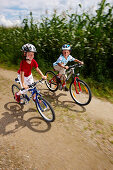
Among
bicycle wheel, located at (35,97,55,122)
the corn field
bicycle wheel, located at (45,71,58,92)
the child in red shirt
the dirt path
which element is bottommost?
the dirt path

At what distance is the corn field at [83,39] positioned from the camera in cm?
574

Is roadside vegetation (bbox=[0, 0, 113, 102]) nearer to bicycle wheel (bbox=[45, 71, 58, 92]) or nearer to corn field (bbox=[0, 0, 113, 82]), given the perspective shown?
corn field (bbox=[0, 0, 113, 82])

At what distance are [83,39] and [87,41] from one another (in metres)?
0.21

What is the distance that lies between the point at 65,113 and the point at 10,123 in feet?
5.65

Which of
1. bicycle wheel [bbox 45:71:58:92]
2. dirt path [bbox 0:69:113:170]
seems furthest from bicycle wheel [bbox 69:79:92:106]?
bicycle wheel [bbox 45:71:58:92]

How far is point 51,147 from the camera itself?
3.02 m

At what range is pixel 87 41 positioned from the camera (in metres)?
5.99

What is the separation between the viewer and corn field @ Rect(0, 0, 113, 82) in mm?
5742

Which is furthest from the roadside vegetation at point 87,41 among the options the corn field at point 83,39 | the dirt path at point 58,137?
the dirt path at point 58,137

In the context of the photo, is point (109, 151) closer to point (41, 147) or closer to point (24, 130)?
point (41, 147)

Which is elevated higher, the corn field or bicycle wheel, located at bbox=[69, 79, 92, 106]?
the corn field

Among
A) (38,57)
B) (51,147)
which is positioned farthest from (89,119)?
→ (38,57)

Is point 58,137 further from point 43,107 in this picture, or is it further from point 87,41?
point 87,41

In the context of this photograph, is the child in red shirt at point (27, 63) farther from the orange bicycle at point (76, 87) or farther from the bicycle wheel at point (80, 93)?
the bicycle wheel at point (80, 93)
